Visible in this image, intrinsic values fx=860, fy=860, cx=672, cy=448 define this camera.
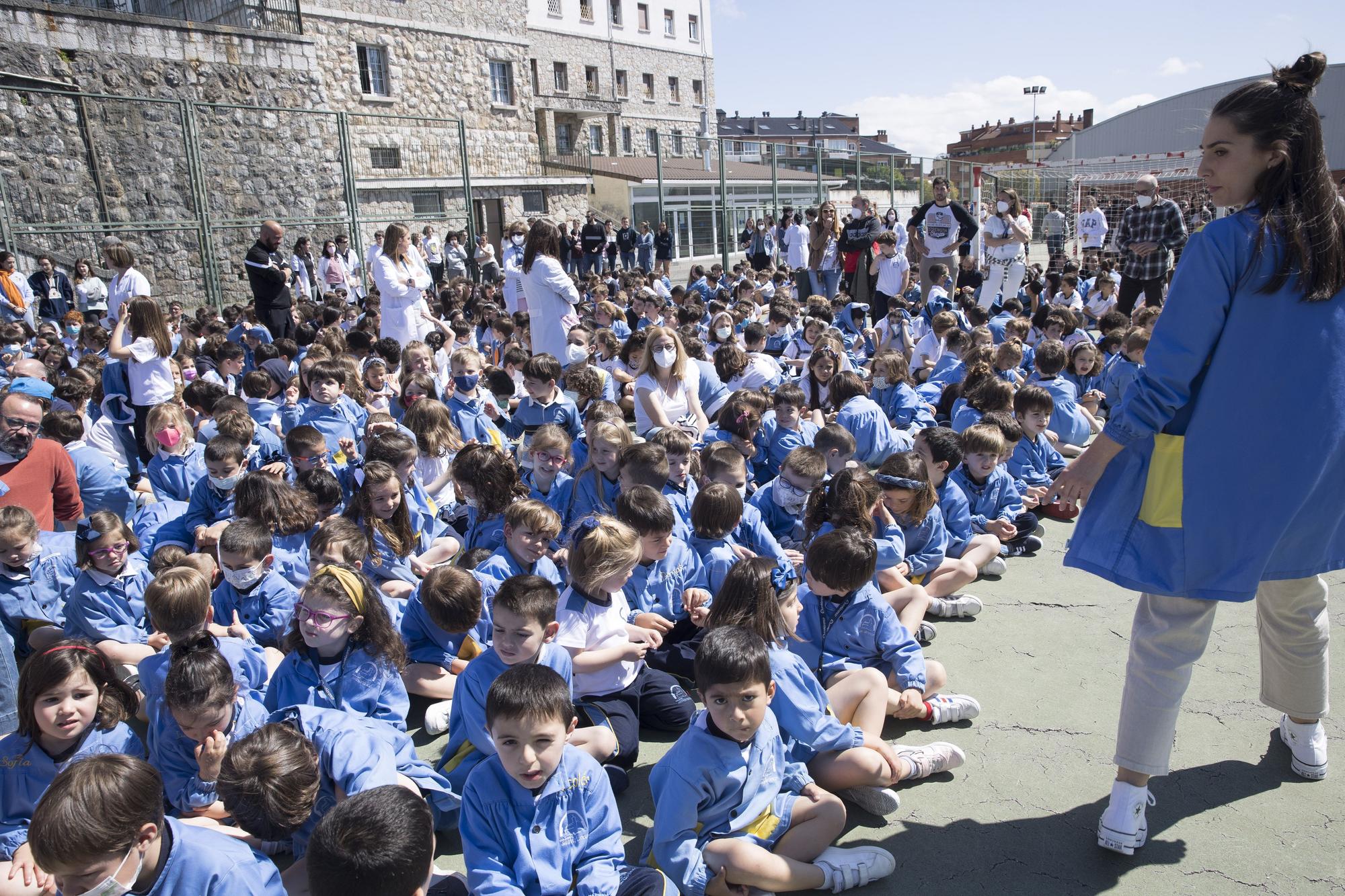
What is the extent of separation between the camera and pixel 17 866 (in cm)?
218

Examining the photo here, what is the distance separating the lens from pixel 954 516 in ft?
14.8

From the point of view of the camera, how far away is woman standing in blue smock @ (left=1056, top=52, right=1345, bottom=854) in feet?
6.73

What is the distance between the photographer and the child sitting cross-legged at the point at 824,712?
8.64 ft

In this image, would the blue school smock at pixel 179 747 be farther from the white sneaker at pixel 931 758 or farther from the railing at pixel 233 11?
the railing at pixel 233 11

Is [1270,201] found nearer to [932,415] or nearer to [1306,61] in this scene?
[1306,61]

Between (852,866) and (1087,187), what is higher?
(1087,187)

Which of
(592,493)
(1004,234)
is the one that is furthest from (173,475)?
(1004,234)

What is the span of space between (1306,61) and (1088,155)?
144 ft

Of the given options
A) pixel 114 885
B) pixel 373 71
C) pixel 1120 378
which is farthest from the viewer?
pixel 373 71

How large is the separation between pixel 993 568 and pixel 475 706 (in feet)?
9.72

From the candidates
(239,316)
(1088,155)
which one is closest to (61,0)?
(239,316)

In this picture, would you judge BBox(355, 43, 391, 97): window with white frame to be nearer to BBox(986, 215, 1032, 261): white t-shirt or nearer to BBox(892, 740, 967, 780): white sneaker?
BBox(986, 215, 1032, 261): white t-shirt

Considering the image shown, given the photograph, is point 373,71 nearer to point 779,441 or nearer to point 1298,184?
point 779,441

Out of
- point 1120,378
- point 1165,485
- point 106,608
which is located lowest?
point 106,608
